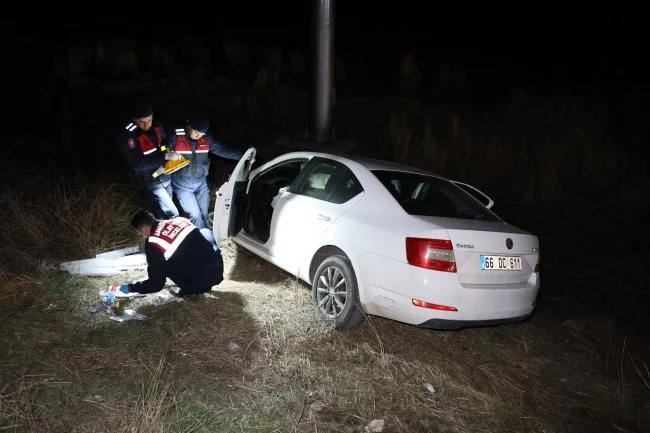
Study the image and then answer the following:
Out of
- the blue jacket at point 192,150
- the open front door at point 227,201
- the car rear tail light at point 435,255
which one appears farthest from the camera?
the blue jacket at point 192,150

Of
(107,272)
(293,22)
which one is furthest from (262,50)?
(107,272)

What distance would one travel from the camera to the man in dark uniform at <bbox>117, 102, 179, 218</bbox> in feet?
19.2

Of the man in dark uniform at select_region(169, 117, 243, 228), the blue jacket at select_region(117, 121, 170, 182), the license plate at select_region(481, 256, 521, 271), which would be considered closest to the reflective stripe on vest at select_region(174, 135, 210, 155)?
the man in dark uniform at select_region(169, 117, 243, 228)

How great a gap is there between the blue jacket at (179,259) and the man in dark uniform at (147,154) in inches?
60.7

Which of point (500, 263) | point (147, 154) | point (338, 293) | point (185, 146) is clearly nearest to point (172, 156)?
point (185, 146)

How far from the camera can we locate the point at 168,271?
449 centimetres

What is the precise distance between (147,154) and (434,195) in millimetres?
3125

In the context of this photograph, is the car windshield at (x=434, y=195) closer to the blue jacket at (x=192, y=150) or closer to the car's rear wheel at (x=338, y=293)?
the car's rear wheel at (x=338, y=293)

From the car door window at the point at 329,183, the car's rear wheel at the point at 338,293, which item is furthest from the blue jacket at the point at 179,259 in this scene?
the car door window at the point at 329,183

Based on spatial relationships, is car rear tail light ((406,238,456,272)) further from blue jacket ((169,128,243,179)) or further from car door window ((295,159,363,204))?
blue jacket ((169,128,243,179))

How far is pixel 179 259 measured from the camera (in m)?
4.44

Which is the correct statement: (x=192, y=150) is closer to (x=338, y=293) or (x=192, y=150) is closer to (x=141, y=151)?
(x=141, y=151)

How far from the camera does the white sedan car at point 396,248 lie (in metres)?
3.84

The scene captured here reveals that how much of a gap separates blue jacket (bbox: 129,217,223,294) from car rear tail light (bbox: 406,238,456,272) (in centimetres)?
179
